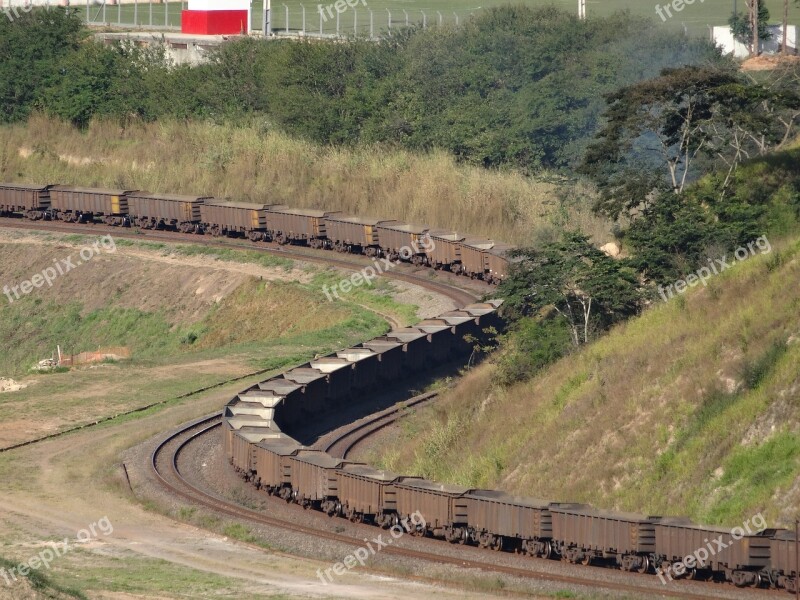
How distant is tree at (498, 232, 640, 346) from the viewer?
149 feet

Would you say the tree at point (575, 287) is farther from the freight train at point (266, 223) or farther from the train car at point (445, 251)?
the train car at point (445, 251)

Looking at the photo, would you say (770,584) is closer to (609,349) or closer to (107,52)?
(609,349)

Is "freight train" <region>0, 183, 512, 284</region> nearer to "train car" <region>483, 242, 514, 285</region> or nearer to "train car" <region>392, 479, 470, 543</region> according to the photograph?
"train car" <region>483, 242, 514, 285</region>

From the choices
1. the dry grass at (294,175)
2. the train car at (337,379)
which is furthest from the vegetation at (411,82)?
the train car at (337,379)

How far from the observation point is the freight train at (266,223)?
63.4 m

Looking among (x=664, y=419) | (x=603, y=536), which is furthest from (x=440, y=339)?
(x=603, y=536)

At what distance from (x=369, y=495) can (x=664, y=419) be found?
8.21 meters

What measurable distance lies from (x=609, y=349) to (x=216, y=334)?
25829mm

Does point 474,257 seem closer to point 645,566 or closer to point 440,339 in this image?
point 440,339

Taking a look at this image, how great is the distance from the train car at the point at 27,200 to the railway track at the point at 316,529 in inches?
1407

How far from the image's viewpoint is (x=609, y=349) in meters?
41.8

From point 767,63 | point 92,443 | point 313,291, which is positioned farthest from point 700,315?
point 767,63

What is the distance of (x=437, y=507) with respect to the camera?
1264 inches

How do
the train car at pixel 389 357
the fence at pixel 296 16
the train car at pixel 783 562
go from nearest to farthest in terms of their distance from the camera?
1. the train car at pixel 783 562
2. the train car at pixel 389 357
3. the fence at pixel 296 16
